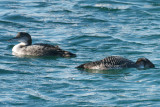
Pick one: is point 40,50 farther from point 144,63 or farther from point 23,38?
point 144,63

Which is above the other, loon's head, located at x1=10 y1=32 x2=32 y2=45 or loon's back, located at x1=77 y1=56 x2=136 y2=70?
loon's head, located at x1=10 y1=32 x2=32 y2=45

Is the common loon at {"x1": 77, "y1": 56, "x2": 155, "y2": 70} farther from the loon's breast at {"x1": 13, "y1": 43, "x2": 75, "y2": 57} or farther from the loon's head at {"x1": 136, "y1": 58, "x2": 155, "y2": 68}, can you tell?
the loon's breast at {"x1": 13, "y1": 43, "x2": 75, "y2": 57}

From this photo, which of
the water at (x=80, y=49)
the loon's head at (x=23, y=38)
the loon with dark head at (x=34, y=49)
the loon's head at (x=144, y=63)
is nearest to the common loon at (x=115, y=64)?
the loon's head at (x=144, y=63)

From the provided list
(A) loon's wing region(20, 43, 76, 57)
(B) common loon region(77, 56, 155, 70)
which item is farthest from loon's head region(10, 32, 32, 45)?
(B) common loon region(77, 56, 155, 70)

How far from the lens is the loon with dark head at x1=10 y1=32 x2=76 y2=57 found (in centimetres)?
1608

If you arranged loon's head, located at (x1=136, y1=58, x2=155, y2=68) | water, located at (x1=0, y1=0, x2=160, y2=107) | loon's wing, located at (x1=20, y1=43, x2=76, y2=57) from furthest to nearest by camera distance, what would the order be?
loon's wing, located at (x1=20, y1=43, x2=76, y2=57) → loon's head, located at (x1=136, y1=58, x2=155, y2=68) → water, located at (x1=0, y1=0, x2=160, y2=107)

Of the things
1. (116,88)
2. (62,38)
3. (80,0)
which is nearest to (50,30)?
(62,38)

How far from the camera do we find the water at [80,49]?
11922 millimetres

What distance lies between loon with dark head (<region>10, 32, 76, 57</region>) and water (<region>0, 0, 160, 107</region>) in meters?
0.32

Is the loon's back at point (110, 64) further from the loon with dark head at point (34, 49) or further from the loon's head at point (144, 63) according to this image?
the loon with dark head at point (34, 49)

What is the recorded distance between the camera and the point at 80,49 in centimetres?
1711

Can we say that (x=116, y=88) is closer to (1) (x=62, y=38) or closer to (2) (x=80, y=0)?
(1) (x=62, y=38)

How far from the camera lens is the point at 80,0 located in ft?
80.6

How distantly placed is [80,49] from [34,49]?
148cm
